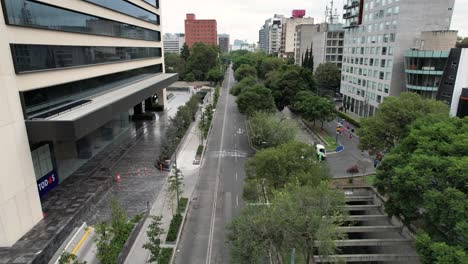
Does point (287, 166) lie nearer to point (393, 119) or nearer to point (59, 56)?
point (393, 119)

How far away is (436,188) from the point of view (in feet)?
64.8

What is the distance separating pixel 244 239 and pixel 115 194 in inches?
717

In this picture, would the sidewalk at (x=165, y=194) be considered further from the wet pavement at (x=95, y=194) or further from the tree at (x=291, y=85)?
the tree at (x=291, y=85)

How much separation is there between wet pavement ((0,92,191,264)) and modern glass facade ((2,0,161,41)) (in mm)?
15710

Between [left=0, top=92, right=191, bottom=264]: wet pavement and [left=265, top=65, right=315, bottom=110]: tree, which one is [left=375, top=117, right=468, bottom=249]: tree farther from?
[left=265, top=65, right=315, bottom=110]: tree

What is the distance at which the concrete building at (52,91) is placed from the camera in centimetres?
2197

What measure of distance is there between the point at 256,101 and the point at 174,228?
3776cm

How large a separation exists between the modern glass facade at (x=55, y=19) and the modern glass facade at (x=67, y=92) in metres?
5.58

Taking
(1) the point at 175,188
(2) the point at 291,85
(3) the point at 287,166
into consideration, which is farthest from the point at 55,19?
(2) the point at 291,85

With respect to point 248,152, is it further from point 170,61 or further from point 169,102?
point 170,61

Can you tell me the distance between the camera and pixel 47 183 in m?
30.1

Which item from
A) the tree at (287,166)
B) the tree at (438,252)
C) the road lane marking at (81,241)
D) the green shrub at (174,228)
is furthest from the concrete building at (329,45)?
the road lane marking at (81,241)

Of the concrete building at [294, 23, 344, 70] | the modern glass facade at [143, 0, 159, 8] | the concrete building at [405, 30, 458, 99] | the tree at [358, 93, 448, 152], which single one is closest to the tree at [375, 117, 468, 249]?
the tree at [358, 93, 448, 152]

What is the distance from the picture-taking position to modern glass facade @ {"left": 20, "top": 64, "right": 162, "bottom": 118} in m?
26.1
